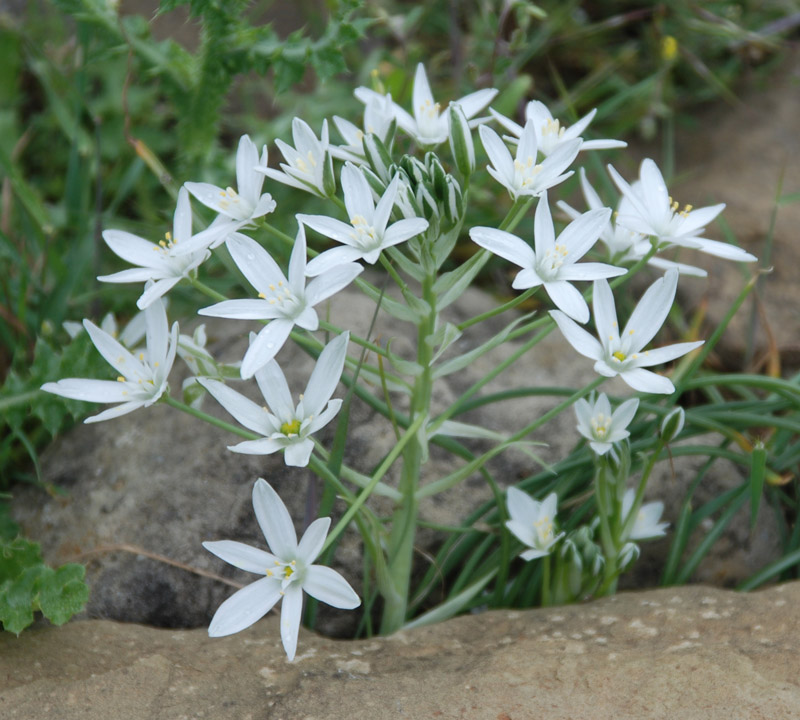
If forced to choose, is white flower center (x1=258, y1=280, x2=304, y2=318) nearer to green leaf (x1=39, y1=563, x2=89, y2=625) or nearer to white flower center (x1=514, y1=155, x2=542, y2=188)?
white flower center (x1=514, y1=155, x2=542, y2=188)

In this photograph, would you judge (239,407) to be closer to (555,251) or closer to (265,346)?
(265,346)

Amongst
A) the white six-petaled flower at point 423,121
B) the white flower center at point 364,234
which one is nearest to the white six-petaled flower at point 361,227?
the white flower center at point 364,234

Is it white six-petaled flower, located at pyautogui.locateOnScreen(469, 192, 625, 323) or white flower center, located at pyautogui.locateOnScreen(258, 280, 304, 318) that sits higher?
white six-petaled flower, located at pyautogui.locateOnScreen(469, 192, 625, 323)

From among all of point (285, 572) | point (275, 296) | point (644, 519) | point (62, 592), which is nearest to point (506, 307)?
point (275, 296)

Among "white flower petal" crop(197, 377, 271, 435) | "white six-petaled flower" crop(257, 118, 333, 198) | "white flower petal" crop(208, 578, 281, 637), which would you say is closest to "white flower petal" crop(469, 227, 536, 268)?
"white six-petaled flower" crop(257, 118, 333, 198)

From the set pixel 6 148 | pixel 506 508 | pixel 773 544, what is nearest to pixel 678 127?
pixel 773 544
